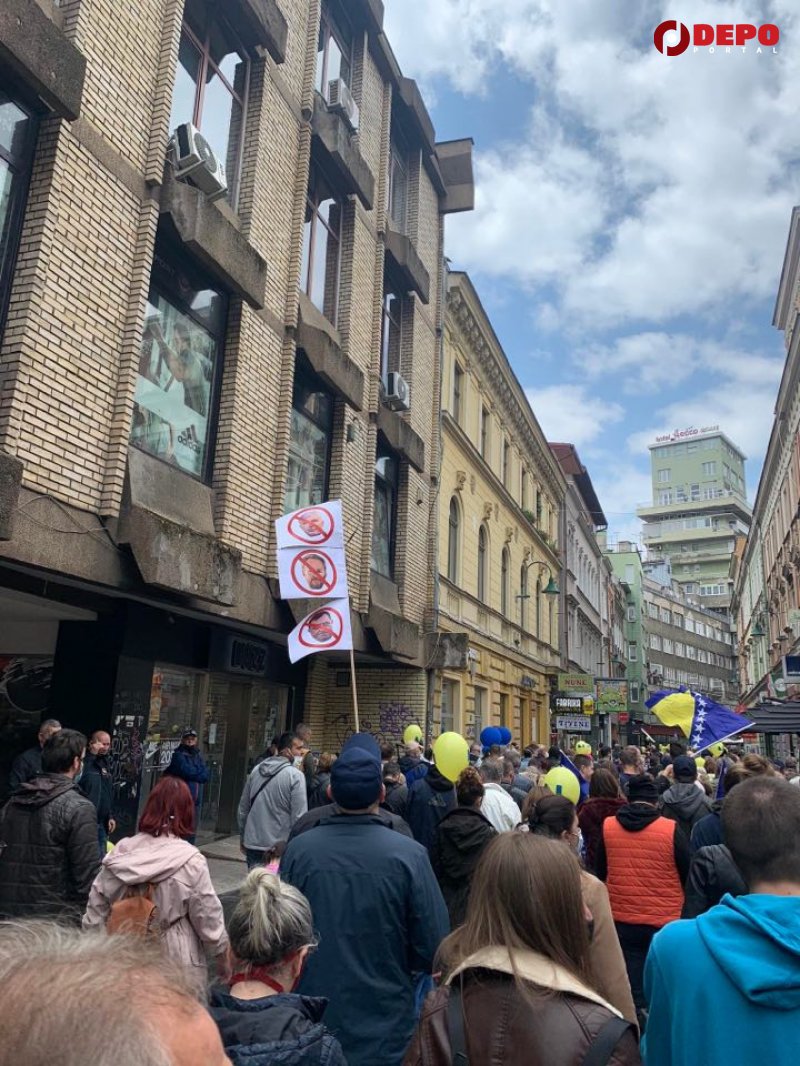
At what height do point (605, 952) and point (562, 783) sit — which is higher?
point (562, 783)

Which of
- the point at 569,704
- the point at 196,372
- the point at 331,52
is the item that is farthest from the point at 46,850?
the point at 569,704

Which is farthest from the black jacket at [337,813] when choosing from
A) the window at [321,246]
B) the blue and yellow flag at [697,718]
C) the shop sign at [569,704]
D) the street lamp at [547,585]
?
the shop sign at [569,704]

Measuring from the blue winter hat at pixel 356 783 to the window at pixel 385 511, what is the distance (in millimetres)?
11823

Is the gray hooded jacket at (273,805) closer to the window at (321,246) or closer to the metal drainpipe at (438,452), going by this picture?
the window at (321,246)

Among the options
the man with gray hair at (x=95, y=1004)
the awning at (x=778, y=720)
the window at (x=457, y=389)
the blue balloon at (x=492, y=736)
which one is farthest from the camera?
the window at (x=457, y=389)

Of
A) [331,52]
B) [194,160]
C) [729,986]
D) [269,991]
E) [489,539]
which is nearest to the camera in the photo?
[729,986]

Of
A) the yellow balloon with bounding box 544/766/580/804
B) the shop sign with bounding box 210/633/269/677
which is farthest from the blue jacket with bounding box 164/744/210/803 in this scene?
the yellow balloon with bounding box 544/766/580/804

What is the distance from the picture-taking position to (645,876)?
5.05 metres

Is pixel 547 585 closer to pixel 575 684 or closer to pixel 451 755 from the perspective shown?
pixel 575 684

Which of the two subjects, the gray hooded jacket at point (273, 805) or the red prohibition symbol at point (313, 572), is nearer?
the gray hooded jacket at point (273, 805)

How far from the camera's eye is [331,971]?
10.5 feet

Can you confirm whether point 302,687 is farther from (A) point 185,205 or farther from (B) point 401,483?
(A) point 185,205

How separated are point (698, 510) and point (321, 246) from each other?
348ft

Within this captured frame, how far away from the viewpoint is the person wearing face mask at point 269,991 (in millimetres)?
2047
